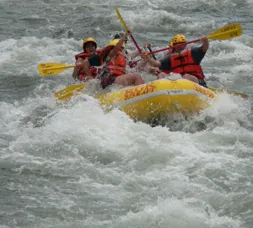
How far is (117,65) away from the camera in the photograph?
10.4 metres

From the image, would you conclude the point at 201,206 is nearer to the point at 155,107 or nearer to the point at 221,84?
the point at 155,107

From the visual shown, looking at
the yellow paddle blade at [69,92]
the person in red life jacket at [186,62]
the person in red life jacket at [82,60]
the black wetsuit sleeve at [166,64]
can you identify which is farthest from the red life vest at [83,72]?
the black wetsuit sleeve at [166,64]

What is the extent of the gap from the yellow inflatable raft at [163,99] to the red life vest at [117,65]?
0.97 metres

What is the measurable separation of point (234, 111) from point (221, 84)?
2780 mm

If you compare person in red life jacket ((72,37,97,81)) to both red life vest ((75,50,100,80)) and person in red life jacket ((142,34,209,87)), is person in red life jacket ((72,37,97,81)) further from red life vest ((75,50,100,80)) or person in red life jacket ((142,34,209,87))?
person in red life jacket ((142,34,209,87))

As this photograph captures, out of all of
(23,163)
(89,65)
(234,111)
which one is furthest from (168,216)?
(89,65)

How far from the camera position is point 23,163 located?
304 inches

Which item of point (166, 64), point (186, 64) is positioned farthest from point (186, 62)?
point (166, 64)

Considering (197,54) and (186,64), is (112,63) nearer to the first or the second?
(186,64)

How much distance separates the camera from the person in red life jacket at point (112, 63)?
1020 cm

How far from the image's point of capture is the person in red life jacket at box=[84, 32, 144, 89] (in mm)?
10203

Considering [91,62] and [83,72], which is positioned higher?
[91,62]

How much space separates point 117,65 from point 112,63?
0.09 m

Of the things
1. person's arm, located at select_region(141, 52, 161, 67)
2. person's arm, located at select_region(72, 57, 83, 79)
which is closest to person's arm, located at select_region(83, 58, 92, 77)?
person's arm, located at select_region(72, 57, 83, 79)
